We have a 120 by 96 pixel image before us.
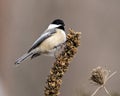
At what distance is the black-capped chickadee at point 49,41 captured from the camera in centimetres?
315

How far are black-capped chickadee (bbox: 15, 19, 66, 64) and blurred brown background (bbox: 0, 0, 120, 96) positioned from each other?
3.44 metres

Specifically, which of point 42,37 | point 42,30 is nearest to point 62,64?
point 42,37

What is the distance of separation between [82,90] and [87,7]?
20.0 feet

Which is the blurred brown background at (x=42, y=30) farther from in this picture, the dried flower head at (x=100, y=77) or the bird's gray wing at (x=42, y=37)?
the dried flower head at (x=100, y=77)

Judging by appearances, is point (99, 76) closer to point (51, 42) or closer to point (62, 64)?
point (62, 64)

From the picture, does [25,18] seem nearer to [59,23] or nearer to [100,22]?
[100,22]

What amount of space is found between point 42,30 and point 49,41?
4.25 m

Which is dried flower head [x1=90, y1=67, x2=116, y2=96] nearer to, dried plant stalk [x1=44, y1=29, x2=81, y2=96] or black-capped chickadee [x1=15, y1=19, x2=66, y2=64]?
dried plant stalk [x1=44, y1=29, x2=81, y2=96]

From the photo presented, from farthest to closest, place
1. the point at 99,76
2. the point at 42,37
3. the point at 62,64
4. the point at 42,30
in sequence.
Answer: the point at 42,30 < the point at 42,37 < the point at 62,64 < the point at 99,76

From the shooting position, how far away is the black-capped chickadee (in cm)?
315

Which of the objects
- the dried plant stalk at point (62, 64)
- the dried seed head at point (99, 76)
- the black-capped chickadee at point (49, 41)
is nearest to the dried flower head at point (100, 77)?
the dried seed head at point (99, 76)

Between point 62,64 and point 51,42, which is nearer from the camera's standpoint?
point 62,64

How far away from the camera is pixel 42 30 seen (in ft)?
24.6

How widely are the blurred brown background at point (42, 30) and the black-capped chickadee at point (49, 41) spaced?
3436 millimetres
